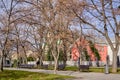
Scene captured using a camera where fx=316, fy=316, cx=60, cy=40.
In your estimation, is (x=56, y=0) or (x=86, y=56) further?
(x=86, y=56)

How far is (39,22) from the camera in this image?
1617 inches

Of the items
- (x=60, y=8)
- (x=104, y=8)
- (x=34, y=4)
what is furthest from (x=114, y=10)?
(x=34, y=4)

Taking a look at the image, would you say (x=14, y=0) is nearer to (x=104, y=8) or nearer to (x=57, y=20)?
(x=57, y=20)

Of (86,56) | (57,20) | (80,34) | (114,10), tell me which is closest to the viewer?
(57,20)

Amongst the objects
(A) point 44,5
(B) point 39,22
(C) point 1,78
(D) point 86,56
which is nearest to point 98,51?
(D) point 86,56

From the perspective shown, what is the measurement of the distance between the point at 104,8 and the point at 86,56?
49584mm

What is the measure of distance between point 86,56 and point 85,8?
163 ft

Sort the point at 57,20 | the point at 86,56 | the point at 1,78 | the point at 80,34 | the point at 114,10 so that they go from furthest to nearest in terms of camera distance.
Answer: the point at 86,56, the point at 80,34, the point at 114,10, the point at 57,20, the point at 1,78

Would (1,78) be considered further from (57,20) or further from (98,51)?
(98,51)

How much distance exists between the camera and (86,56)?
86.8 m

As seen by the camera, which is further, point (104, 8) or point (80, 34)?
point (80, 34)

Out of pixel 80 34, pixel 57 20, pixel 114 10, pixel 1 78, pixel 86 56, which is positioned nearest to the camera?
pixel 1 78

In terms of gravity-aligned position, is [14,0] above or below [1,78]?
above

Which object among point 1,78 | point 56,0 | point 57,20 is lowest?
point 1,78
